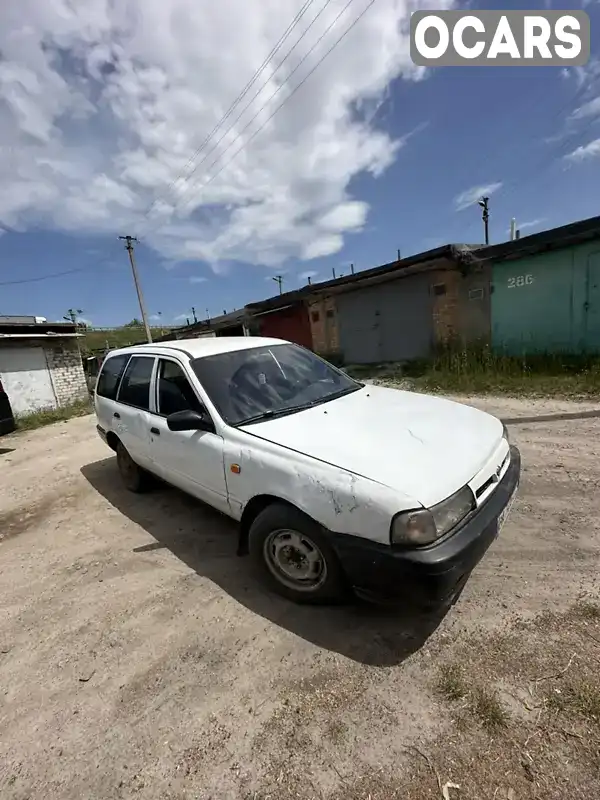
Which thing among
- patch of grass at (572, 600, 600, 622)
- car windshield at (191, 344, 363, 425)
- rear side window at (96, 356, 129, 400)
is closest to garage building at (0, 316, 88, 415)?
rear side window at (96, 356, 129, 400)

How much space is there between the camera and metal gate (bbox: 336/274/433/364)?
11.0 meters

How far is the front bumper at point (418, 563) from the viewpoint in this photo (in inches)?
66.8

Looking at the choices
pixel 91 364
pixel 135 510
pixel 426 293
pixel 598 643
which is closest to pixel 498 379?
pixel 426 293

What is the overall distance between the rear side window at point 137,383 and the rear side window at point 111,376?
0.17 meters

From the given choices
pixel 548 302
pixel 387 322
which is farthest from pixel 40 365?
pixel 548 302

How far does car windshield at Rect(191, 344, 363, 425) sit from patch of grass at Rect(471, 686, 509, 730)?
1.87m

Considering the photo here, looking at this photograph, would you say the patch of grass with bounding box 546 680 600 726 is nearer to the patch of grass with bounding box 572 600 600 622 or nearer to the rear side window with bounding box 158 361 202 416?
the patch of grass with bounding box 572 600 600 622

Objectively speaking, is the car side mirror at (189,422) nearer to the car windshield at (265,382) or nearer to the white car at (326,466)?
the white car at (326,466)

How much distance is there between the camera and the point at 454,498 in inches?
72.5

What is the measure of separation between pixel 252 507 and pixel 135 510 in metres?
2.08

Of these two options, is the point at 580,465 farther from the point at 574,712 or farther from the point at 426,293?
the point at 426,293

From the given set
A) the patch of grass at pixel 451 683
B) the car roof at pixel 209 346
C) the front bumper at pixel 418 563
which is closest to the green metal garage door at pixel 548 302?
the car roof at pixel 209 346

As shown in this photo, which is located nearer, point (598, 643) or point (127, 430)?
point (598, 643)

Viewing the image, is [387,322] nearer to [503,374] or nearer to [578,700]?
[503,374]
